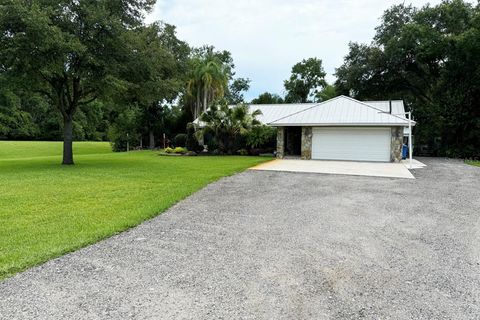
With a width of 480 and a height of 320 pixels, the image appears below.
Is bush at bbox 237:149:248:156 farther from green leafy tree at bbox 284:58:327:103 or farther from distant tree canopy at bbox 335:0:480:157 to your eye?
green leafy tree at bbox 284:58:327:103

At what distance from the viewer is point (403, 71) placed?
89.2 feet

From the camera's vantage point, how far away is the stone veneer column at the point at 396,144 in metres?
17.4

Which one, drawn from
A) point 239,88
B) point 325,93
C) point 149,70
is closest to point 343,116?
point 149,70

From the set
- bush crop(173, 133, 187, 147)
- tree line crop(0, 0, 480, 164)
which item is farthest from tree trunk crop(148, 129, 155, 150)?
bush crop(173, 133, 187, 147)

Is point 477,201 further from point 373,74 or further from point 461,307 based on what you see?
point 373,74

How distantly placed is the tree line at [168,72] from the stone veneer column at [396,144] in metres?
8.30

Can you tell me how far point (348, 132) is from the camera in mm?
18281

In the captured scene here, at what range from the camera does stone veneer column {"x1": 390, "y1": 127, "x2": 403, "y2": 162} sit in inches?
685

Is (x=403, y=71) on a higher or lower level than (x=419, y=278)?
higher

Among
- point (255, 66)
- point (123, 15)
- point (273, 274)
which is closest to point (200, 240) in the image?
point (273, 274)

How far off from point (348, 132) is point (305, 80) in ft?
81.9

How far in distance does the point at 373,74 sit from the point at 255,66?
43.4ft

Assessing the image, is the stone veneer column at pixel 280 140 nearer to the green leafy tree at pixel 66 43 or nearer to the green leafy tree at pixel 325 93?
the green leafy tree at pixel 66 43

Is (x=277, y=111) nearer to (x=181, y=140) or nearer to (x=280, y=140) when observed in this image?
(x=280, y=140)
